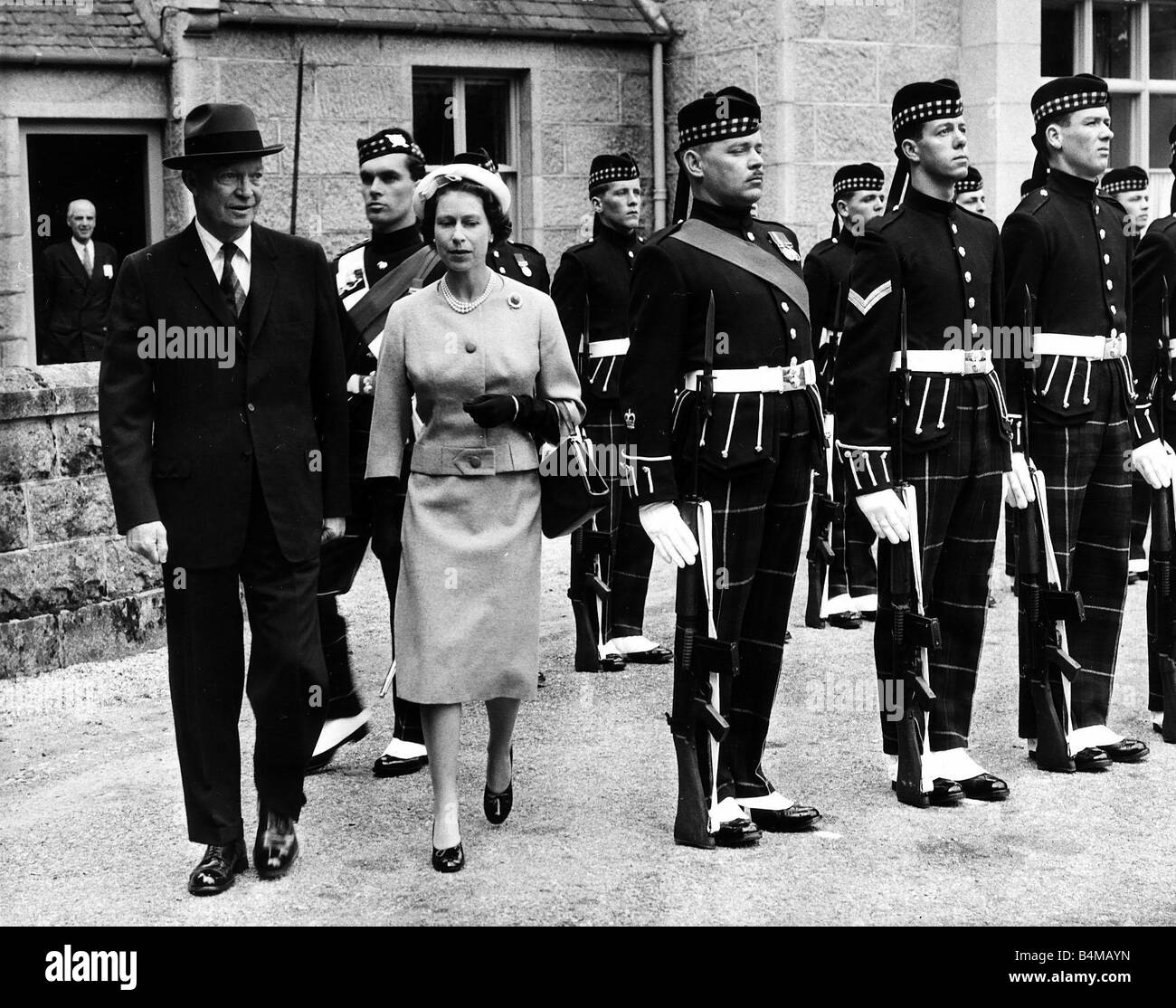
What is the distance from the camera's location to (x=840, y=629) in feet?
30.5

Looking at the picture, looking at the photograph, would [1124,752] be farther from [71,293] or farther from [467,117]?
[71,293]

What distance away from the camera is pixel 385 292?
6.63m

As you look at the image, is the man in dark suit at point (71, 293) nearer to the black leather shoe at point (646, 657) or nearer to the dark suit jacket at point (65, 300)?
the dark suit jacket at point (65, 300)

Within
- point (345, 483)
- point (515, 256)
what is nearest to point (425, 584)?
point (345, 483)

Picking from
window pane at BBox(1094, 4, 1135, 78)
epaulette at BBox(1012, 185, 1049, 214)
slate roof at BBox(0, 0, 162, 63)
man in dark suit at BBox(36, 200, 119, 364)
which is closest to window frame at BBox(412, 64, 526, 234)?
slate roof at BBox(0, 0, 162, 63)

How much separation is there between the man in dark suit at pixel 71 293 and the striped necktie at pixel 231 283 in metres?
6.39

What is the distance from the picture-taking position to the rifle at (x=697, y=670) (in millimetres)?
Result: 5625

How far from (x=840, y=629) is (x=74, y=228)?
5.40m

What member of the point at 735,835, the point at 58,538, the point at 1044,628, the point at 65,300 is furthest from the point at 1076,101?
the point at 65,300

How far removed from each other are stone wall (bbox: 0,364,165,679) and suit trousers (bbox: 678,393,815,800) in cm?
341

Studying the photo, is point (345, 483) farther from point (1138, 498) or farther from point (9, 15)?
point (9, 15)

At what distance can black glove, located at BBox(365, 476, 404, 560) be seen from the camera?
655cm

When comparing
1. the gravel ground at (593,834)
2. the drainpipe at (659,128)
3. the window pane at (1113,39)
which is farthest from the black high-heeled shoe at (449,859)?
the window pane at (1113,39)

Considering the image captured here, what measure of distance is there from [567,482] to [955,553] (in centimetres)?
135
